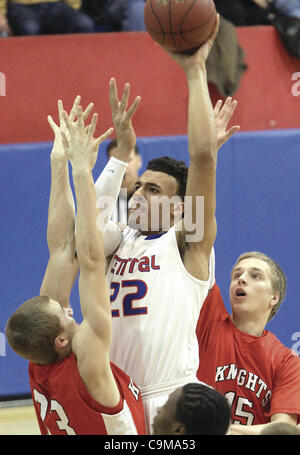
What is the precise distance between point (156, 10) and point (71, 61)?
2511 mm

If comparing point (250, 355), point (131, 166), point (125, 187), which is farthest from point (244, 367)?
point (131, 166)

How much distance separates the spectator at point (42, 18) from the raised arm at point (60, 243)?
2.89 metres

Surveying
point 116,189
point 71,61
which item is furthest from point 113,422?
point 71,61

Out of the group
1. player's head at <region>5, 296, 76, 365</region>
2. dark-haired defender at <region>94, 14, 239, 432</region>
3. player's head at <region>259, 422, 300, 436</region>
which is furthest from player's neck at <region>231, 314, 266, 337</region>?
player's head at <region>5, 296, 76, 365</region>

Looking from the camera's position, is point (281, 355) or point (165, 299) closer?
point (165, 299)

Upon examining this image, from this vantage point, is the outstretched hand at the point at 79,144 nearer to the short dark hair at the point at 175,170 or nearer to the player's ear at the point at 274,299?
the short dark hair at the point at 175,170

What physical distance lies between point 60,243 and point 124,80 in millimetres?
2812

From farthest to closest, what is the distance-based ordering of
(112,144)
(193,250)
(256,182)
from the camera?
(256,182)
(112,144)
(193,250)

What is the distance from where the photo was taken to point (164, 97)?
6102 mm

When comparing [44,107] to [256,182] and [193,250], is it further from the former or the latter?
[193,250]

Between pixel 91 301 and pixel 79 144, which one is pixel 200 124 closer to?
pixel 79 144

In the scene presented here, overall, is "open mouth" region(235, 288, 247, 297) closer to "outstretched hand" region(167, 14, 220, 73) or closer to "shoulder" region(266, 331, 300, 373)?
"shoulder" region(266, 331, 300, 373)

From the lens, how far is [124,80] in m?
5.98

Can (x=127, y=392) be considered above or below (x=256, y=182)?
below
